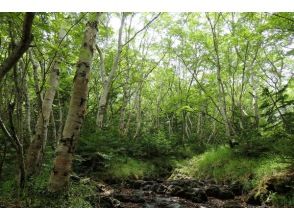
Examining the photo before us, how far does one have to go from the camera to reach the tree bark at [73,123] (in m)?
4.61

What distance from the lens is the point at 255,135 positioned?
962 centimetres

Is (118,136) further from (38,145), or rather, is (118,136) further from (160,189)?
(38,145)

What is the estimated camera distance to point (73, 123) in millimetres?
4785

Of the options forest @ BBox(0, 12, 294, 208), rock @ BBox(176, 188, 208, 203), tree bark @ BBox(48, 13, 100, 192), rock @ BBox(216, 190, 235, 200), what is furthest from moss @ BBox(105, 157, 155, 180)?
tree bark @ BBox(48, 13, 100, 192)

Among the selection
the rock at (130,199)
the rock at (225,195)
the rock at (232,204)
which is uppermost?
the rock at (225,195)

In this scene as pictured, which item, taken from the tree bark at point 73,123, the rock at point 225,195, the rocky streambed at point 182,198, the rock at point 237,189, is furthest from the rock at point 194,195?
the tree bark at point 73,123

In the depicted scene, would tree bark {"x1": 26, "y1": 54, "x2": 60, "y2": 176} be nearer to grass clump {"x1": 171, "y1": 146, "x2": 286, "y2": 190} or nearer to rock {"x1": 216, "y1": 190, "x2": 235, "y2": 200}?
rock {"x1": 216, "y1": 190, "x2": 235, "y2": 200}

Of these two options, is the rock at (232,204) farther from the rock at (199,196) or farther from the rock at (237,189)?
the rock at (237,189)

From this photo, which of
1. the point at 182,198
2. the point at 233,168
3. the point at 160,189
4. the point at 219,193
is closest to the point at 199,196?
the point at 182,198
